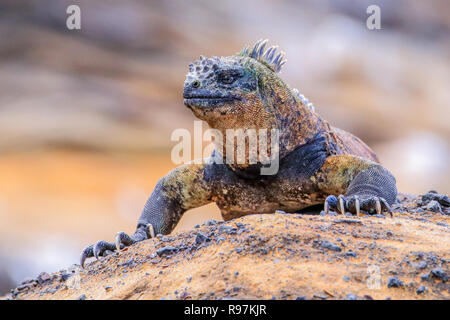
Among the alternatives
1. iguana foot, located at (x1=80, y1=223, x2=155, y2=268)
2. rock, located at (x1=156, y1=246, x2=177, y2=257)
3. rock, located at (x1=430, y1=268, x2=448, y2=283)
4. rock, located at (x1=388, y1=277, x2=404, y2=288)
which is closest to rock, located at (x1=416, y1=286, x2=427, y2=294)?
rock, located at (x1=388, y1=277, x2=404, y2=288)

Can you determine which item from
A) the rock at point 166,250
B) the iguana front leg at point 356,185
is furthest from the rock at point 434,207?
the rock at point 166,250

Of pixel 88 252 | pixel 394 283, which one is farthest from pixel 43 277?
pixel 394 283

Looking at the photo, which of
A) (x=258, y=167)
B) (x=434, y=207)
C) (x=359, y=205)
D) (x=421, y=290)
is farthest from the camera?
(x=258, y=167)

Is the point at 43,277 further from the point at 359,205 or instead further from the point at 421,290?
the point at 421,290

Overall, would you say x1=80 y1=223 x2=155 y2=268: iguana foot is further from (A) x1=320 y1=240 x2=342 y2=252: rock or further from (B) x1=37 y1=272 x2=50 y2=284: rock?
(A) x1=320 y1=240 x2=342 y2=252: rock
